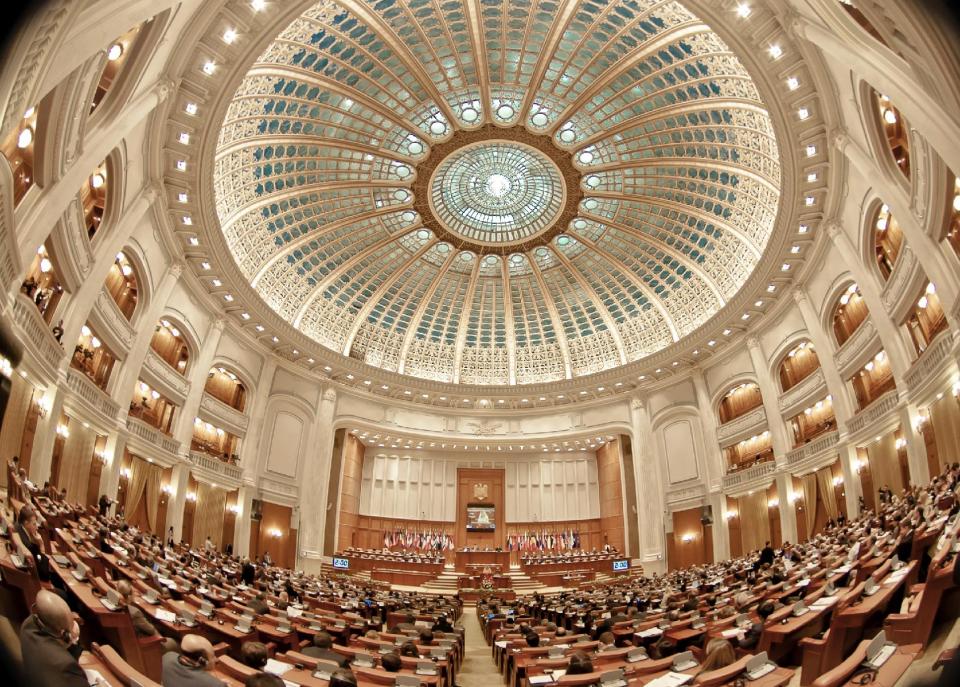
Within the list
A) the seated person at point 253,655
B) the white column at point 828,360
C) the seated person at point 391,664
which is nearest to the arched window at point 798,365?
the white column at point 828,360

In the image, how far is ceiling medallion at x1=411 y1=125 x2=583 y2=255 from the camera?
3316 cm

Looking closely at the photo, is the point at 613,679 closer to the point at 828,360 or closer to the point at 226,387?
the point at 828,360

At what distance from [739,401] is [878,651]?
29822 mm

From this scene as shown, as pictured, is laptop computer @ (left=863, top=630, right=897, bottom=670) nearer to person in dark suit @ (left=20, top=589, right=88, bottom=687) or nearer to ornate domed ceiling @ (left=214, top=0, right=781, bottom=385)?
person in dark suit @ (left=20, top=589, right=88, bottom=687)

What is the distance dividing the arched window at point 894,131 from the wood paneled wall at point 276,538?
33.8 meters

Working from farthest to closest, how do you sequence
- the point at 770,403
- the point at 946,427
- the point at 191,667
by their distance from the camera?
1. the point at 770,403
2. the point at 946,427
3. the point at 191,667

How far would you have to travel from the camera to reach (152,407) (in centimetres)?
2662

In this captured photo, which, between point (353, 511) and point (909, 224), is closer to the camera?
point (909, 224)

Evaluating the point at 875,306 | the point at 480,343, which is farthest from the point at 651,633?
the point at 480,343

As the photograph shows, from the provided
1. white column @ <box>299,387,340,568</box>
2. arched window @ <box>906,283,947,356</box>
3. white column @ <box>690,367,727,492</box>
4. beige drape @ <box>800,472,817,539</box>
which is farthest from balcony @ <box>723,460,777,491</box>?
white column @ <box>299,387,340,568</box>

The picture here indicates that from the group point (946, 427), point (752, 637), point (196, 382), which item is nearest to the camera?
point (752, 637)

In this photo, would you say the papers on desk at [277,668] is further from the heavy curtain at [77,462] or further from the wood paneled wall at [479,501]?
the wood paneled wall at [479,501]

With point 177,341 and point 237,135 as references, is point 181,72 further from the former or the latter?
point 177,341

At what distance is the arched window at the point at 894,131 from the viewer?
17656 mm
